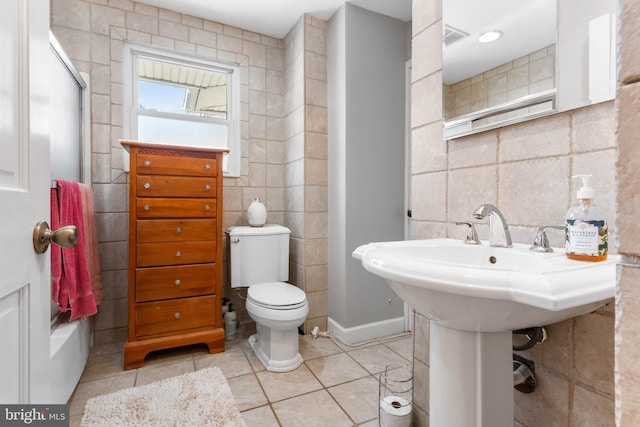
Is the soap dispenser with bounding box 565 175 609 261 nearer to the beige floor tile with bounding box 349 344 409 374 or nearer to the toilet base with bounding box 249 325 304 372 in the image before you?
the beige floor tile with bounding box 349 344 409 374

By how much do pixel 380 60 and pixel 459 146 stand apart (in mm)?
1462

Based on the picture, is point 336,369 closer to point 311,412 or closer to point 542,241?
point 311,412

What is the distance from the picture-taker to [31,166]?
655 mm

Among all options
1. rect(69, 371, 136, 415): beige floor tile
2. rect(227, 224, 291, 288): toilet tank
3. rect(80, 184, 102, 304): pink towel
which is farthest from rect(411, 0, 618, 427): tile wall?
rect(80, 184, 102, 304): pink towel

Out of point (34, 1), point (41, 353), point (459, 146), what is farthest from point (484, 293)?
point (34, 1)

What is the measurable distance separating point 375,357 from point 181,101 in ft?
8.01

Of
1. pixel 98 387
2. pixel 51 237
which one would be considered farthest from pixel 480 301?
pixel 98 387

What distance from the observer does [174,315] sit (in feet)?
6.59

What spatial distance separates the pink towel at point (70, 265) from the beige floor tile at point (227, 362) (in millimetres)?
699

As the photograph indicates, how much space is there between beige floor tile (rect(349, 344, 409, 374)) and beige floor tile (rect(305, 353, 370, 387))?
0.05 m

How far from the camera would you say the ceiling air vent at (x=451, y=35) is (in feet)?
3.91

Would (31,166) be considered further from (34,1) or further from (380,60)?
(380,60)

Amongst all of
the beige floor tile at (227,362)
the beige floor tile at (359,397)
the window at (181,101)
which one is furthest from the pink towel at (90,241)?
the beige floor tile at (359,397)

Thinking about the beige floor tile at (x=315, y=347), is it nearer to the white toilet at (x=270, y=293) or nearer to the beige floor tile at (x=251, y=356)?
the white toilet at (x=270, y=293)
